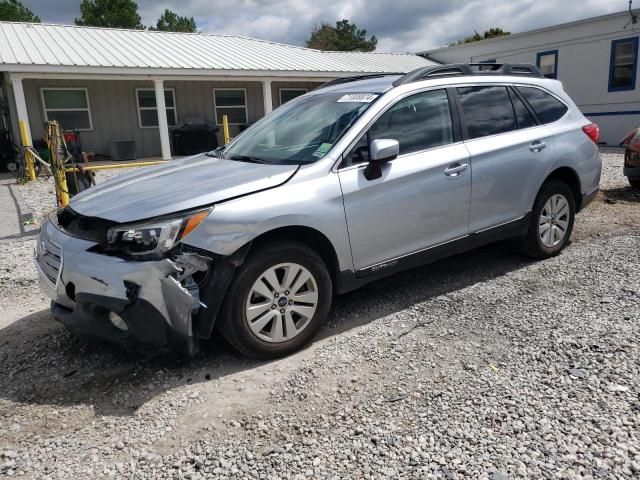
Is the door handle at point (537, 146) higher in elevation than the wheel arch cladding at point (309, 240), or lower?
higher

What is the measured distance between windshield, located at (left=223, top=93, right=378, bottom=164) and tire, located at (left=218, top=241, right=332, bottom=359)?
76 cm

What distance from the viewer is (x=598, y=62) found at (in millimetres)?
17391

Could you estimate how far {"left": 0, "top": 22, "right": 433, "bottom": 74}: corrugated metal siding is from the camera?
14.5m

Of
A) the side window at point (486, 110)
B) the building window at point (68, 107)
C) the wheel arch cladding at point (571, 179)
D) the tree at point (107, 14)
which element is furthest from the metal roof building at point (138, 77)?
the tree at point (107, 14)

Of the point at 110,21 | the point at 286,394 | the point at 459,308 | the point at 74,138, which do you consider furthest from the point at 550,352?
the point at 110,21

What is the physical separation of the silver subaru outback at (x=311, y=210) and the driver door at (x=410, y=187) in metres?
0.01

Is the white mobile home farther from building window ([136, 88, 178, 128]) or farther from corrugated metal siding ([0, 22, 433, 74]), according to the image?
building window ([136, 88, 178, 128])

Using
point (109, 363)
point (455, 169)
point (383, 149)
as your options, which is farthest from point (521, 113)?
point (109, 363)

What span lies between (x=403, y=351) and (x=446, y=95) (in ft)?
7.14

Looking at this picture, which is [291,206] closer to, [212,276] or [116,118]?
[212,276]

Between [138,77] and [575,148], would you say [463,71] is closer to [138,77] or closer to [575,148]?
[575,148]

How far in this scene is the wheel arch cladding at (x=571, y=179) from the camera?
5038 mm

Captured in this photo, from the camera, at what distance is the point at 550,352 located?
132 inches

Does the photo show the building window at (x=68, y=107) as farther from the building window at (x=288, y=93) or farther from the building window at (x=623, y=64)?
the building window at (x=623, y=64)
